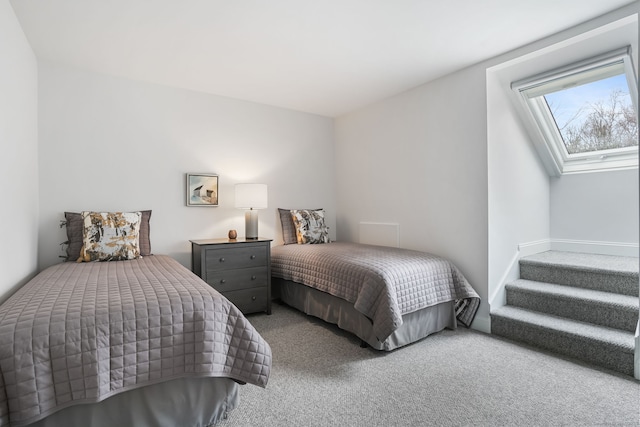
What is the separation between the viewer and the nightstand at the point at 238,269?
3205 mm

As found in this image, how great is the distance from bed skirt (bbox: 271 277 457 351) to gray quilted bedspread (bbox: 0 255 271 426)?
107 centimetres

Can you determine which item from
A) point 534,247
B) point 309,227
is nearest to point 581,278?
point 534,247

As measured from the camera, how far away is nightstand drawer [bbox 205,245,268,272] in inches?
126

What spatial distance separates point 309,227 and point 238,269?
1067mm

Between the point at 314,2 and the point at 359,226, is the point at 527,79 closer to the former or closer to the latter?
the point at 314,2

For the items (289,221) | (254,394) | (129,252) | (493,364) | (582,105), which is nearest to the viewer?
(254,394)

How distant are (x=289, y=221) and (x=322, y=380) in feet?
7.45

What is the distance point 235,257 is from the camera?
334 centimetres

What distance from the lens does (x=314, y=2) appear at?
211 centimetres

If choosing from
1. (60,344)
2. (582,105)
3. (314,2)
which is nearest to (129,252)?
(60,344)

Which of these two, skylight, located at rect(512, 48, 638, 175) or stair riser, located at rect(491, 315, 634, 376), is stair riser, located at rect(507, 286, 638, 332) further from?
skylight, located at rect(512, 48, 638, 175)

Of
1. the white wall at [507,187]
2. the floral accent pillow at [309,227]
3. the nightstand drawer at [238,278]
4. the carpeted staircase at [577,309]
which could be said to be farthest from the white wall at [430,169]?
the nightstand drawer at [238,278]

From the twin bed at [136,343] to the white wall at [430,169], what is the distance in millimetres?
880

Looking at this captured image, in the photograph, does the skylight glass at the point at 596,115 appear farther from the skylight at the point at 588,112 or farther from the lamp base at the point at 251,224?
the lamp base at the point at 251,224
